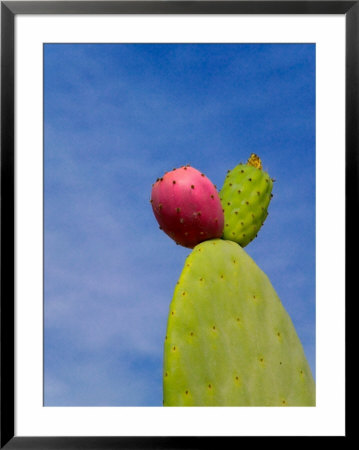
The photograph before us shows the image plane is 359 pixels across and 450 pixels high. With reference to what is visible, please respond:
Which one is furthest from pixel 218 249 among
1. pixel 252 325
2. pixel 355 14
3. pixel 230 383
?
pixel 355 14

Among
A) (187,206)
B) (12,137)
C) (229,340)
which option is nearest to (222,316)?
(229,340)

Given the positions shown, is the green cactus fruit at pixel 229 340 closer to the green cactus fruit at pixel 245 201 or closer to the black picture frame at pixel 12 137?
the green cactus fruit at pixel 245 201

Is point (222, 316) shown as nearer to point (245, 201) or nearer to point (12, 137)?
point (245, 201)

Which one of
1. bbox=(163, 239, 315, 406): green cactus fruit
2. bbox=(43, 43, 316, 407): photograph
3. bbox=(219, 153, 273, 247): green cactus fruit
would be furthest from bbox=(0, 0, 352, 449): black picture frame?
bbox=(219, 153, 273, 247): green cactus fruit

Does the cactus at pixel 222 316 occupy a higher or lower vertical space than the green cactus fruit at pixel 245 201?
lower

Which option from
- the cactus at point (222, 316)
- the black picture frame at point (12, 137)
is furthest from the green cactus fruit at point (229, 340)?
the black picture frame at point (12, 137)

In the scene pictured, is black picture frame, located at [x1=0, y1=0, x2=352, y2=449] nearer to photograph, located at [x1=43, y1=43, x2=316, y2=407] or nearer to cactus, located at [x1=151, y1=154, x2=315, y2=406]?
photograph, located at [x1=43, y1=43, x2=316, y2=407]

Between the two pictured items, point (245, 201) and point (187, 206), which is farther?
point (245, 201)
